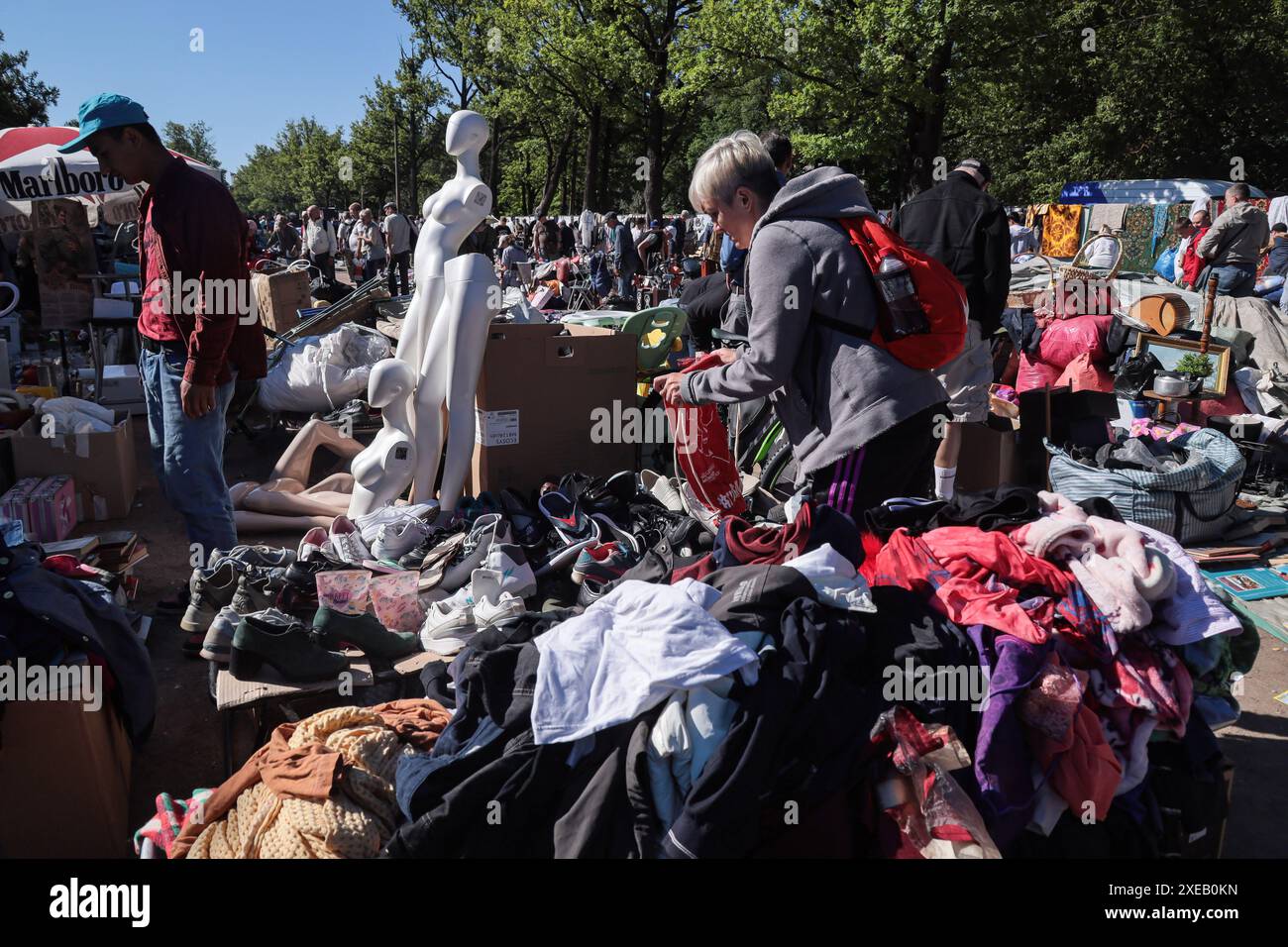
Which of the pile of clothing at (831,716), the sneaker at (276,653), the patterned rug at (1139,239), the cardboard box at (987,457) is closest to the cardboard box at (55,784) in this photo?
the sneaker at (276,653)

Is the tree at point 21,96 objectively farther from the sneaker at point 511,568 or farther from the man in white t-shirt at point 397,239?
the sneaker at point 511,568

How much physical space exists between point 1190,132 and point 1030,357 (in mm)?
28345

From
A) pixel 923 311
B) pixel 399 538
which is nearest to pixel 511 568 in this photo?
pixel 399 538

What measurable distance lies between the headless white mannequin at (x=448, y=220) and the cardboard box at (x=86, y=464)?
2021mm

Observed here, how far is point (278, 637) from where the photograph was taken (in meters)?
2.91

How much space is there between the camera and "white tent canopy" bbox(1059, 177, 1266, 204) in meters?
22.8

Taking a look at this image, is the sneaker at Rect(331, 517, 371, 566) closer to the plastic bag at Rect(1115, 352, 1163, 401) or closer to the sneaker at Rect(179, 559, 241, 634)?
the sneaker at Rect(179, 559, 241, 634)

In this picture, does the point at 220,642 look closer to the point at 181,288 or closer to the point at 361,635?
the point at 361,635

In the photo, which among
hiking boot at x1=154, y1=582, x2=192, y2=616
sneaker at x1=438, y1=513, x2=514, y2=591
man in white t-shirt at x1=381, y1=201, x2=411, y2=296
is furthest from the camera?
man in white t-shirt at x1=381, y1=201, x2=411, y2=296

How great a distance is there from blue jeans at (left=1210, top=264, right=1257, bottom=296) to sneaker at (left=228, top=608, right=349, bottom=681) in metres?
9.44

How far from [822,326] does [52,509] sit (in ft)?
14.6

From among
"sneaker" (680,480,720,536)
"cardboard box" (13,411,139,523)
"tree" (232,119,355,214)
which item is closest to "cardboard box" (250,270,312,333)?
"cardboard box" (13,411,139,523)

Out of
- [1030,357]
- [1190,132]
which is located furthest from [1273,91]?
[1030,357]

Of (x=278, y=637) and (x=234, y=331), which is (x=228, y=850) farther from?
(x=234, y=331)
